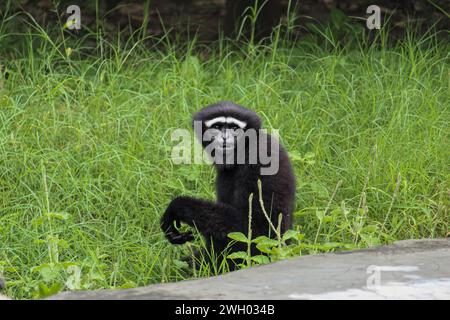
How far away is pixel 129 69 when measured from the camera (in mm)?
7547

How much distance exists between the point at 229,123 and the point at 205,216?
544 mm

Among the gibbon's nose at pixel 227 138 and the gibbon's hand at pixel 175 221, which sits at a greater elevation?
the gibbon's nose at pixel 227 138

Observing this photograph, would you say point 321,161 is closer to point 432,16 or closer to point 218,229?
point 218,229

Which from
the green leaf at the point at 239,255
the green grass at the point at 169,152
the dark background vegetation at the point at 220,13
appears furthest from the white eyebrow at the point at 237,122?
the dark background vegetation at the point at 220,13

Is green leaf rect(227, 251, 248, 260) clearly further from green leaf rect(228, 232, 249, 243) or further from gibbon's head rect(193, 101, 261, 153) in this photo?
gibbon's head rect(193, 101, 261, 153)

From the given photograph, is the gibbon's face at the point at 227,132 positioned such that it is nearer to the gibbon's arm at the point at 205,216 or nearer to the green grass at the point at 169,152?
the gibbon's arm at the point at 205,216

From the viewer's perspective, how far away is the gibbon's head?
5230 millimetres

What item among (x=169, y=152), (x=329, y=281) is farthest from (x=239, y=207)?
(x=329, y=281)

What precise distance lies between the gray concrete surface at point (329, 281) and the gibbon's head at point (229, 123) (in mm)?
1040

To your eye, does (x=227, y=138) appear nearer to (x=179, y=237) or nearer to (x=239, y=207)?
(x=239, y=207)

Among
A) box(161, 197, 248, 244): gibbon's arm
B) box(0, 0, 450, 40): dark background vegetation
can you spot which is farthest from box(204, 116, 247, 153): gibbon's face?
box(0, 0, 450, 40): dark background vegetation

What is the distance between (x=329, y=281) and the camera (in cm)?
387

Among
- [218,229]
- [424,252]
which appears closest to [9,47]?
[218,229]

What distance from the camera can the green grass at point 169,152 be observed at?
17.8ft
